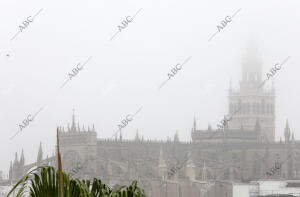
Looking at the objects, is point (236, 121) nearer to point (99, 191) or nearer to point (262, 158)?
point (262, 158)

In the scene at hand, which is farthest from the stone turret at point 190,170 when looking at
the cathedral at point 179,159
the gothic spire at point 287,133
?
the gothic spire at point 287,133

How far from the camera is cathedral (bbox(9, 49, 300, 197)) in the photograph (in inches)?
3063

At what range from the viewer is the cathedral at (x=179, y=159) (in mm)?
77812

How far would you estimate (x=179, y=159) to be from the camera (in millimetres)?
89625

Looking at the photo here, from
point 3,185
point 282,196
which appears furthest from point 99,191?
point 3,185

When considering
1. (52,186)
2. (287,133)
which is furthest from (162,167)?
(52,186)

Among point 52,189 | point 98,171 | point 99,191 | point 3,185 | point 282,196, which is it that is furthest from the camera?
point 98,171

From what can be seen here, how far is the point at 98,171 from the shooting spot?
81562 millimetres

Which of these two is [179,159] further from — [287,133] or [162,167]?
[287,133]

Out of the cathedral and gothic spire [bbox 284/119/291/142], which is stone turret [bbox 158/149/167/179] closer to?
the cathedral

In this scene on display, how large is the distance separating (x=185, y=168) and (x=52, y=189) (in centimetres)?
7754

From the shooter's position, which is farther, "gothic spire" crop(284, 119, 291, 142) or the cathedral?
"gothic spire" crop(284, 119, 291, 142)

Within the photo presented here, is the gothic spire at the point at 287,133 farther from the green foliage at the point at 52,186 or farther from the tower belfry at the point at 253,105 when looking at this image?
the green foliage at the point at 52,186

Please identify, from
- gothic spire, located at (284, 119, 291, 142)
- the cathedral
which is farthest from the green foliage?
gothic spire, located at (284, 119, 291, 142)
